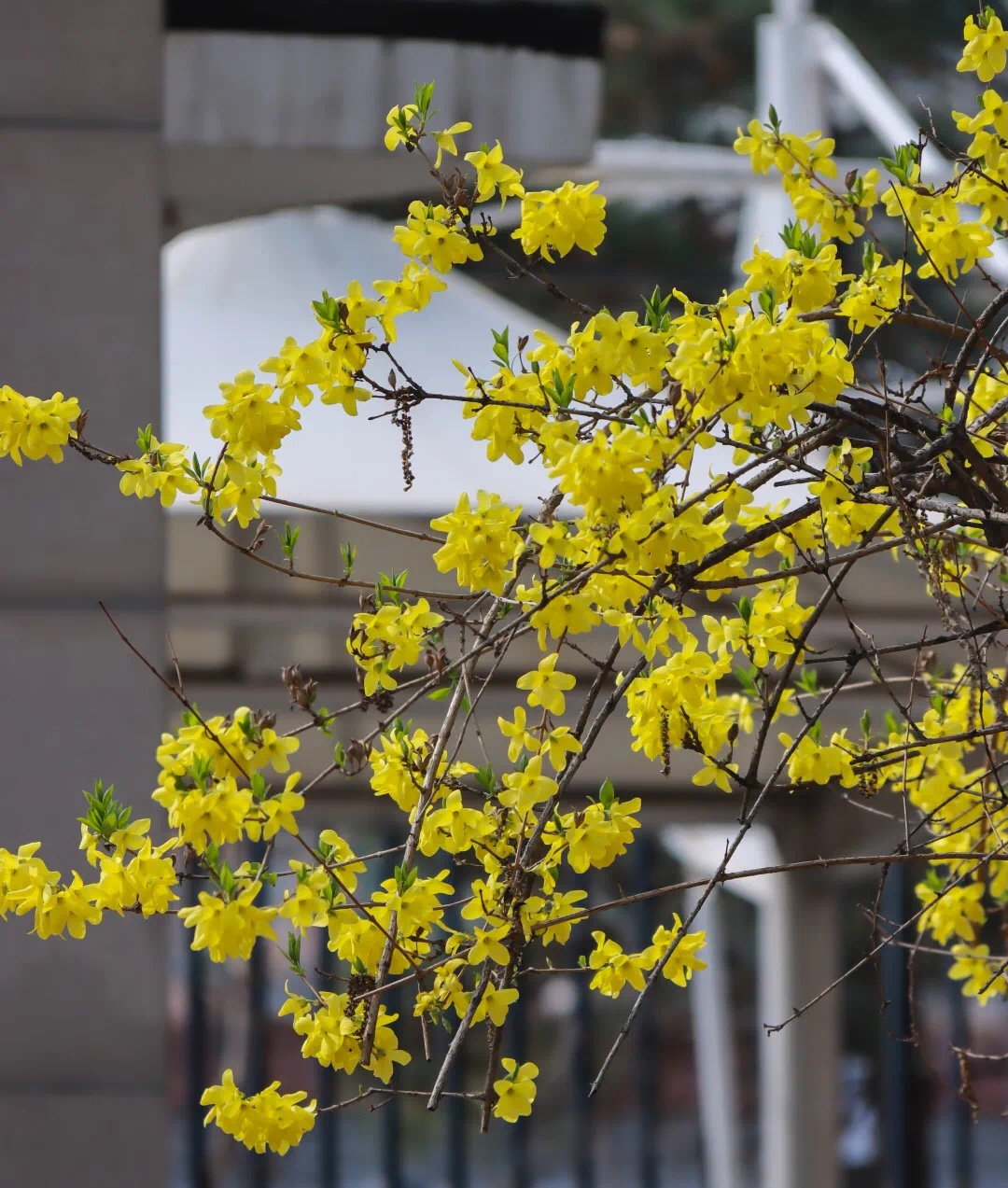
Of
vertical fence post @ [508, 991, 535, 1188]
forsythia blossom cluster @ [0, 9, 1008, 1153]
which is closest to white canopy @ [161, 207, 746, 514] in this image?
forsythia blossom cluster @ [0, 9, 1008, 1153]

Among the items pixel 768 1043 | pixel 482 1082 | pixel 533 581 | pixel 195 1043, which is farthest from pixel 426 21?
pixel 482 1082

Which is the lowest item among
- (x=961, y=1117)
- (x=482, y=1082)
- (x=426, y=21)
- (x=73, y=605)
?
(x=482, y=1082)

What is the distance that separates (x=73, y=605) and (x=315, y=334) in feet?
5.30

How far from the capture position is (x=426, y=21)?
2.86 metres

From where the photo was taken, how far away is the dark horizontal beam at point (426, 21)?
282cm

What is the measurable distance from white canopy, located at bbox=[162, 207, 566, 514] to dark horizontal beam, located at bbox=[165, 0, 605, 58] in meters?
0.57

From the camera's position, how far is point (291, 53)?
Result: 2.83 meters

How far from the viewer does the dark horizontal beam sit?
2.82 metres

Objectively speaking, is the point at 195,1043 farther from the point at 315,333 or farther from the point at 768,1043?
the point at 315,333

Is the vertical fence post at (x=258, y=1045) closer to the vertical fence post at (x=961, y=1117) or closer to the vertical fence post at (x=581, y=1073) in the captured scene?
the vertical fence post at (x=581, y=1073)

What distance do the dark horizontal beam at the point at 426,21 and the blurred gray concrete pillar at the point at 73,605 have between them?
10.1 inches

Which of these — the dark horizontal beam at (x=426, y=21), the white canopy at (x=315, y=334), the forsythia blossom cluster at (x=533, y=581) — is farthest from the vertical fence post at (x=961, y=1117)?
the forsythia blossom cluster at (x=533, y=581)

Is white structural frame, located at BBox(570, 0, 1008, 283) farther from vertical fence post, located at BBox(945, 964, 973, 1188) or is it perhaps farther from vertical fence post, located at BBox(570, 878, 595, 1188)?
vertical fence post, located at BBox(945, 964, 973, 1188)

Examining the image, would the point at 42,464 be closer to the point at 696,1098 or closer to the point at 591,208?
the point at 591,208
